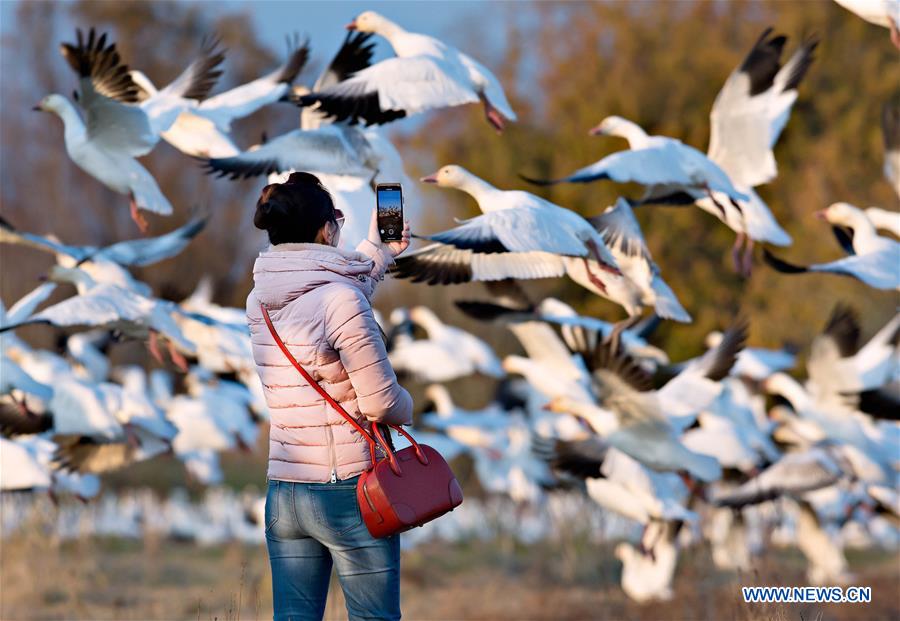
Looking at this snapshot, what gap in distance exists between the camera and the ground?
8242 mm

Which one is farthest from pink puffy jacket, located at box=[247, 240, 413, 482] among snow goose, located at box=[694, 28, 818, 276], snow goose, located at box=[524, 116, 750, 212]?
A: snow goose, located at box=[694, 28, 818, 276]

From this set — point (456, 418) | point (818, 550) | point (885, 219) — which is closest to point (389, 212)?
point (885, 219)

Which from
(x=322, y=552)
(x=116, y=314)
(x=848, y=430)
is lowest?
(x=848, y=430)

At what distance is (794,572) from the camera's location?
9.84 metres

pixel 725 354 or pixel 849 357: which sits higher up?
pixel 725 354

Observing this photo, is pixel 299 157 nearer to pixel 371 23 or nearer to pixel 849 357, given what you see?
pixel 371 23

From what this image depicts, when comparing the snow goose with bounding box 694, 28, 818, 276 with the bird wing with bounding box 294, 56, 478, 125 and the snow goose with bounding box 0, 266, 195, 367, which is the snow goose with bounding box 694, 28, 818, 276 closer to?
the bird wing with bounding box 294, 56, 478, 125

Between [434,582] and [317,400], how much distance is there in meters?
7.46

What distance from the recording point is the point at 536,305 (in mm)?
7469

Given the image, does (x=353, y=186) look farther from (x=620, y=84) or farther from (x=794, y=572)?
(x=620, y=84)

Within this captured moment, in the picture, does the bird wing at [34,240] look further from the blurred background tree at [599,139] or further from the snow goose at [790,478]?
the snow goose at [790,478]

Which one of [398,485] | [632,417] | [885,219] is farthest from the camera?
[885,219]

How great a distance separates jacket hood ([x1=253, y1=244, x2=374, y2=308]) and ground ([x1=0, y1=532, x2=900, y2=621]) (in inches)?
146

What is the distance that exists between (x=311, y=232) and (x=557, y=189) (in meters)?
13.5
